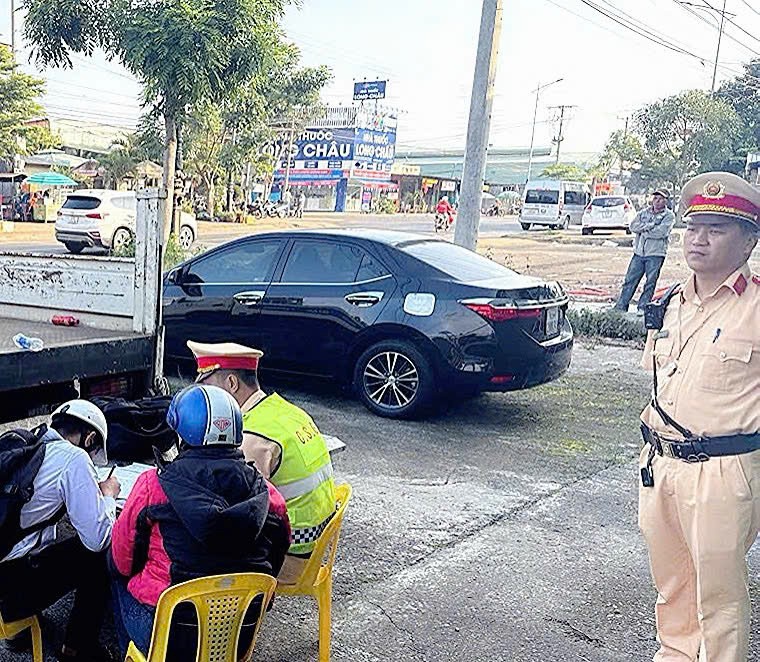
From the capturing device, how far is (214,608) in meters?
2.38

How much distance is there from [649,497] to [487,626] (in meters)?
1.03

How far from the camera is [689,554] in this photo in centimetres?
296

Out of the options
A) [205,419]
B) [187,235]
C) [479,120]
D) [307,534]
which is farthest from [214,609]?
[187,235]

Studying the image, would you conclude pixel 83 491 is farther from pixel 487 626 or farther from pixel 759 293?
pixel 759 293

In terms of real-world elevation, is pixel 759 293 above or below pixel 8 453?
above

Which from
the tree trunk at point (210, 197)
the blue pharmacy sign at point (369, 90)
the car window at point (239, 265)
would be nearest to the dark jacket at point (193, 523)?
the car window at point (239, 265)

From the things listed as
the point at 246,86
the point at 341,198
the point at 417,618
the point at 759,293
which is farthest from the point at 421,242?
the point at 341,198

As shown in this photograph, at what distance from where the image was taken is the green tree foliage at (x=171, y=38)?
36.8 feet

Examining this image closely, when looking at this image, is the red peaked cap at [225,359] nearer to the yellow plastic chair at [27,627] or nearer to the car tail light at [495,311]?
the yellow plastic chair at [27,627]

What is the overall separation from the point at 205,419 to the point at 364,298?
426 centimetres

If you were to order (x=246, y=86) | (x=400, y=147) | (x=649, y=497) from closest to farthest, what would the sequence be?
(x=649, y=497) < (x=246, y=86) < (x=400, y=147)

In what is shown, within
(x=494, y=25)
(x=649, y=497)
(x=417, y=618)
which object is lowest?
(x=417, y=618)

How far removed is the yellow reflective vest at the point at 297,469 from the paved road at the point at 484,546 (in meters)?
0.60

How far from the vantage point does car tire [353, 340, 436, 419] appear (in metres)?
6.41
